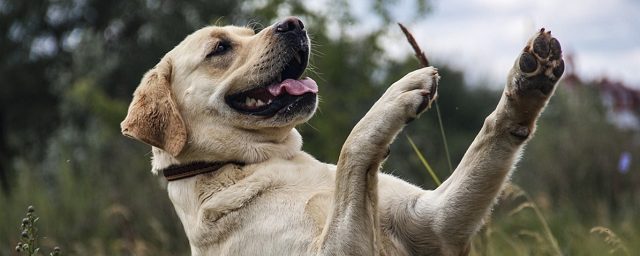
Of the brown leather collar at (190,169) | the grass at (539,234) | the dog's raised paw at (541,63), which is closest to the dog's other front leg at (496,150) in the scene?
the dog's raised paw at (541,63)

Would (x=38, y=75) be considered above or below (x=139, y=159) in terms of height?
below

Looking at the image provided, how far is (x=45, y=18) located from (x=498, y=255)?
50.8ft

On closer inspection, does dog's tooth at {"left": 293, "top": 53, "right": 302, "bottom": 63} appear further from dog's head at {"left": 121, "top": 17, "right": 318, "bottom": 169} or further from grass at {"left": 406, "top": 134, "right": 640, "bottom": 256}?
grass at {"left": 406, "top": 134, "right": 640, "bottom": 256}

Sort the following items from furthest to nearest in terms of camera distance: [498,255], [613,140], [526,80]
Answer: [613,140], [498,255], [526,80]

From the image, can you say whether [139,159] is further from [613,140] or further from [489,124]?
[489,124]

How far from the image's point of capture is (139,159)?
904cm

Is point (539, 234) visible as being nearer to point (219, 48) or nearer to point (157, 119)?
point (219, 48)

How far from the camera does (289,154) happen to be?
144 inches

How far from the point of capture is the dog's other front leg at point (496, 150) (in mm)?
2693

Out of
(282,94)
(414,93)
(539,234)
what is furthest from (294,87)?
(539,234)

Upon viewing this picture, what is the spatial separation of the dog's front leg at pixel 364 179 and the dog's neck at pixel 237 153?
0.75 meters

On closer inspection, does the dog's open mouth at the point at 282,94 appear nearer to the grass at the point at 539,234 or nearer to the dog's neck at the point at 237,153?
the dog's neck at the point at 237,153

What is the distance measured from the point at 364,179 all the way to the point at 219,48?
146 centimetres

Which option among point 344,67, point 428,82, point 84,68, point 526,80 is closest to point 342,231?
point 428,82
